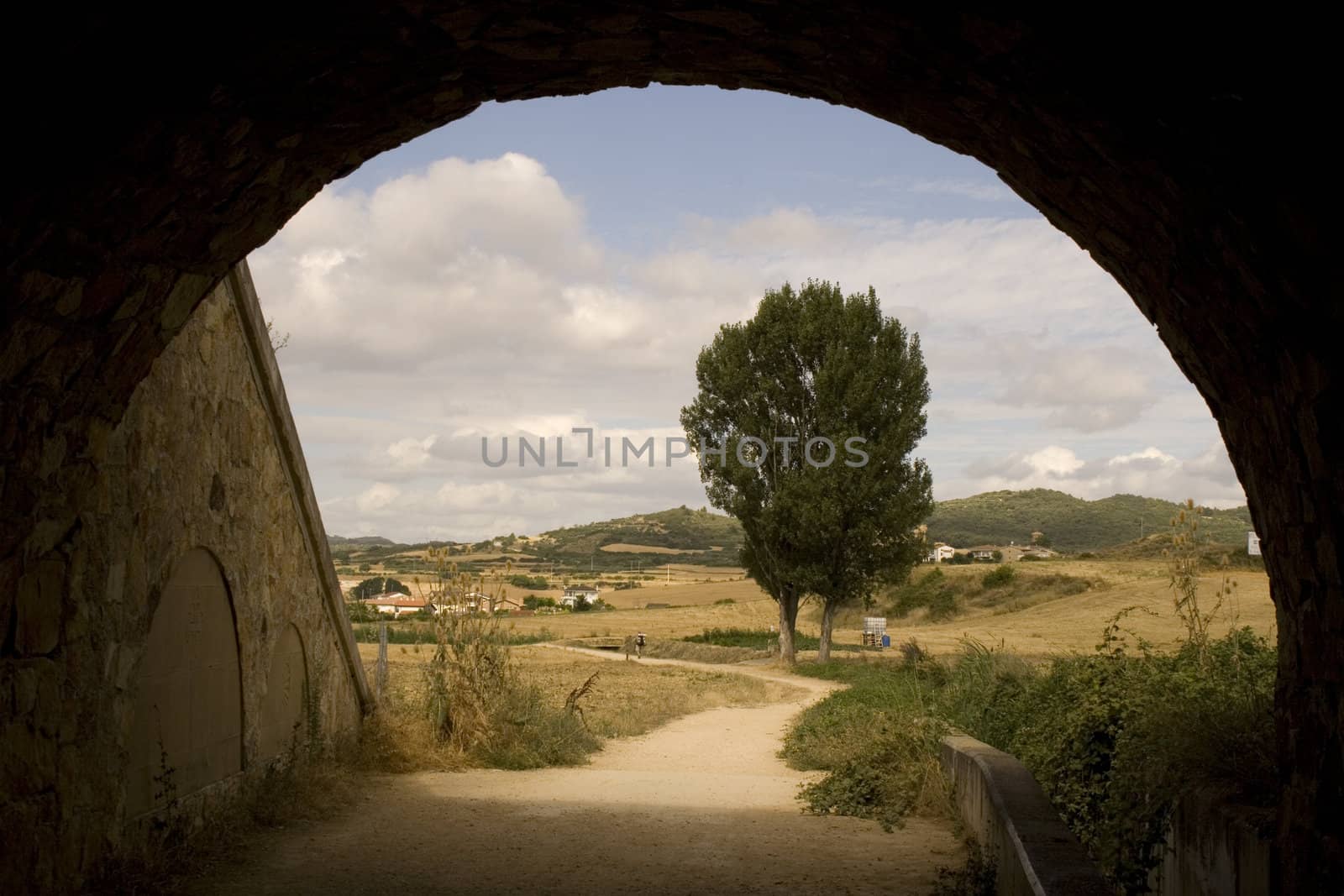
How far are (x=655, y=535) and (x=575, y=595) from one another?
158ft

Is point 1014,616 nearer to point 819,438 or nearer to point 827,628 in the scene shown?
point 827,628

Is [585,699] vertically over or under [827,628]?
under

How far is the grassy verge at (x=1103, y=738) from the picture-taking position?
5.05 m

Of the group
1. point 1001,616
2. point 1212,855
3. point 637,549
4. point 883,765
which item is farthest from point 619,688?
point 637,549

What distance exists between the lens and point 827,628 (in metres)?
30.2

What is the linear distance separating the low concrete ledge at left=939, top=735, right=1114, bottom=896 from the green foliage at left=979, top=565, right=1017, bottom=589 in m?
46.0

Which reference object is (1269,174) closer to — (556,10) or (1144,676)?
(556,10)

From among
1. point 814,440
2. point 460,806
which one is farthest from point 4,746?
point 814,440

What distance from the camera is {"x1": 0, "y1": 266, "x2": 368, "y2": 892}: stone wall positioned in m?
5.07

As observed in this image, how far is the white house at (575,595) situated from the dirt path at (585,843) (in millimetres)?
46424

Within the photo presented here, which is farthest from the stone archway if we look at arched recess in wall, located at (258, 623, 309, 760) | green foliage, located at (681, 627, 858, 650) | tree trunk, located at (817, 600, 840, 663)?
green foliage, located at (681, 627, 858, 650)

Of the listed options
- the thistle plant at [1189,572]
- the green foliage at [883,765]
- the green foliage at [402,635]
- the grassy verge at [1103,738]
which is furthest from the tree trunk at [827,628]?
the thistle plant at [1189,572]

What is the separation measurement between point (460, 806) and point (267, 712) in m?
1.63

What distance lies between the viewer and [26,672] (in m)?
4.94
